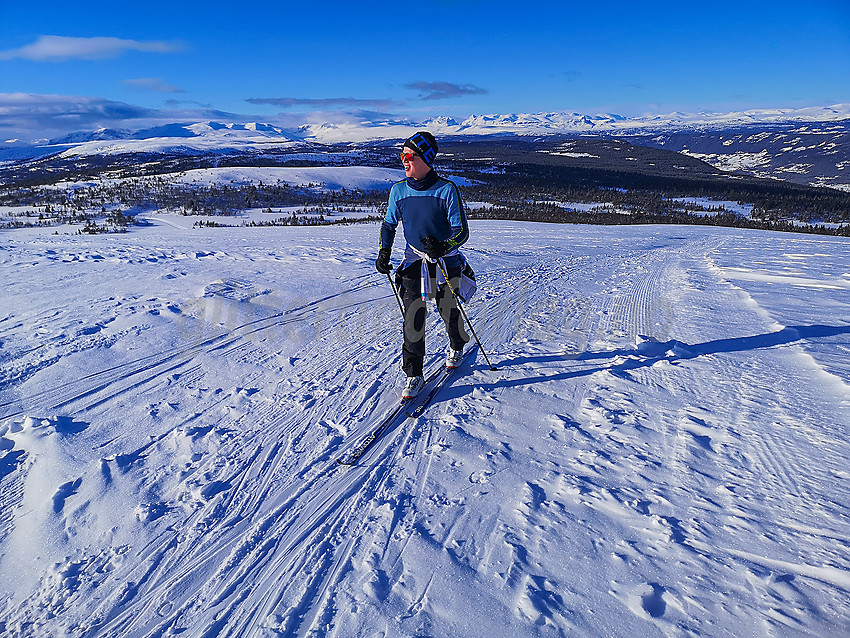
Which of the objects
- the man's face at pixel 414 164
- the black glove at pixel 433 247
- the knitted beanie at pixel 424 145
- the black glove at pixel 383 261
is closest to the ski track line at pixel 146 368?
the black glove at pixel 383 261

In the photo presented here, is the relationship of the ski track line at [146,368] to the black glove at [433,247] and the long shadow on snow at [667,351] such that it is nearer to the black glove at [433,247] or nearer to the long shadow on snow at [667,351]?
the black glove at [433,247]

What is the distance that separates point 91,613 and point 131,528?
1.68 ft

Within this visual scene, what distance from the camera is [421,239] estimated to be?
405 cm

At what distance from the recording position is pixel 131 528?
2574 mm

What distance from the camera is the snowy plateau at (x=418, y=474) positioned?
6.82ft

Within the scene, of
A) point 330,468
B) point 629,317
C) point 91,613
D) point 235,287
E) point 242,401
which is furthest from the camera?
point 235,287

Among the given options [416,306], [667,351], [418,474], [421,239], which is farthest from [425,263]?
[667,351]

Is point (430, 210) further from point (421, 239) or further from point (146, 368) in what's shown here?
point (146, 368)

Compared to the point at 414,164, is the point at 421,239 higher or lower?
lower

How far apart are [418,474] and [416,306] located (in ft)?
5.47

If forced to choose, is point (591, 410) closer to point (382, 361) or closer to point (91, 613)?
point (382, 361)

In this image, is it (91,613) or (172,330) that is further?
(172,330)

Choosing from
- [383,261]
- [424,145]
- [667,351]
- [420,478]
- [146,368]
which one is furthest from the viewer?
[667,351]

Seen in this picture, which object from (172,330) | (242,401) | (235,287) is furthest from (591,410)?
(235,287)
